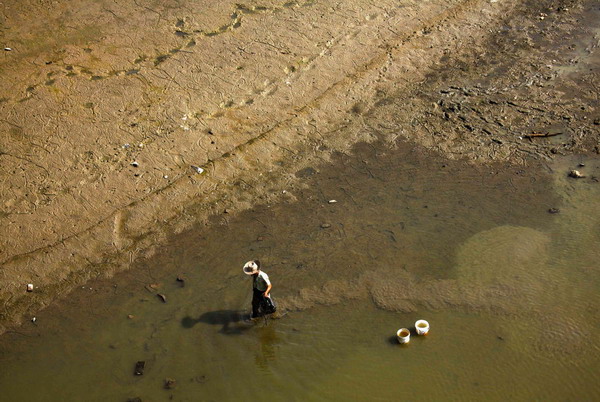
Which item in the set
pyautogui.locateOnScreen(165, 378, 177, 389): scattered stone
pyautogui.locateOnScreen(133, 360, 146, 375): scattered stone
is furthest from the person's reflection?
pyautogui.locateOnScreen(133, 360, 146, 375): scattered stone

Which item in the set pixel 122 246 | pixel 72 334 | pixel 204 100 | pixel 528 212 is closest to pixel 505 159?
pixel 528 212

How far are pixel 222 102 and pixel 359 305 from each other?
4.69 m

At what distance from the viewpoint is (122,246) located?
28.2 feet

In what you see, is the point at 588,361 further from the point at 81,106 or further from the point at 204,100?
the point at 81,106

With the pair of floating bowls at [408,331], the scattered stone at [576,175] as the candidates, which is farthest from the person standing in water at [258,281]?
the scattered stone at [576,175]

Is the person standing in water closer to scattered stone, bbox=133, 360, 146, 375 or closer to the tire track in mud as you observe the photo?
scattered stone, bbox=133, 360, 146, 375

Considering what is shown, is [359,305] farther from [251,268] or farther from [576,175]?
[576,175]

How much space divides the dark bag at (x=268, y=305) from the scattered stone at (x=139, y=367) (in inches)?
63.2

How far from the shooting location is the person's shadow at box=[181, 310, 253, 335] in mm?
7582

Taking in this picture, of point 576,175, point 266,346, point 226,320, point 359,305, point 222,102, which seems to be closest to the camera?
point 266,346

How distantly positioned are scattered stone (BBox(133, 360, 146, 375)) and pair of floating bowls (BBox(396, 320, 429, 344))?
3132 mm

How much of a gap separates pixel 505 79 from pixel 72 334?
355 inches

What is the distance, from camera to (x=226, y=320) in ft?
25.2

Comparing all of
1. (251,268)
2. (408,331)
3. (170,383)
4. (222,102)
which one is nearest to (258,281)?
(251,268)
